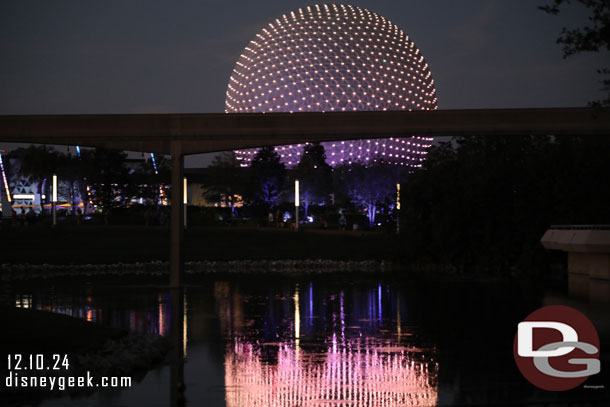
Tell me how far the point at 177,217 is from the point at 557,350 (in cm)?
1515

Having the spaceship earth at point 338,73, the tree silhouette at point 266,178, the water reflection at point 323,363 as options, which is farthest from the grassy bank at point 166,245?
the spaceship earth at point 338,73

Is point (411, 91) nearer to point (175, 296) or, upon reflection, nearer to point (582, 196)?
point (582, 196)

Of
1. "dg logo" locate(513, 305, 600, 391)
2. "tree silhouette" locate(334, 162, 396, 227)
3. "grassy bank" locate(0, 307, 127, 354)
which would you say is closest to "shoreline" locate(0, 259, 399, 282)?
"grassy bank" locate(0, 307, 127, 354)

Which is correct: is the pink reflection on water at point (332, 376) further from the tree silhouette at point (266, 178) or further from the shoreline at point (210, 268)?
the tree silhouette at point (266, 178)

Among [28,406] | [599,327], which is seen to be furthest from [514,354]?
[28,406]

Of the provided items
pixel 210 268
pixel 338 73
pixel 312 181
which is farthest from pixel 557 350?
pixel 312 181

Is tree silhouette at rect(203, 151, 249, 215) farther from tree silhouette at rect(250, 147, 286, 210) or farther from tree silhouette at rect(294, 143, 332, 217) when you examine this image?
tree silhouette at rect(294, 143, 332, 217)

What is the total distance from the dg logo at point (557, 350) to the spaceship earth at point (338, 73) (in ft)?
203

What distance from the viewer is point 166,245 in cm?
4284

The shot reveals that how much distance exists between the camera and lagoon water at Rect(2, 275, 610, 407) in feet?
34.5

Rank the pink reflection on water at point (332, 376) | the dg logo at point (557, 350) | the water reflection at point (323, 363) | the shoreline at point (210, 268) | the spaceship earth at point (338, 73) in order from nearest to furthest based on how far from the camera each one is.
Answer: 1. the pink reflection on water at point (332, 376)
2. the water reflection at point (323, 363)
3. the dg logo at point (557, 350)
4. the shoreline at point (210, 268)
5. the spaceship earth at point (338, 73)

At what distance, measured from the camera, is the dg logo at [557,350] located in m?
11.4

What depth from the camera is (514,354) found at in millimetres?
13297

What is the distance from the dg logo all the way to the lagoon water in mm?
263
